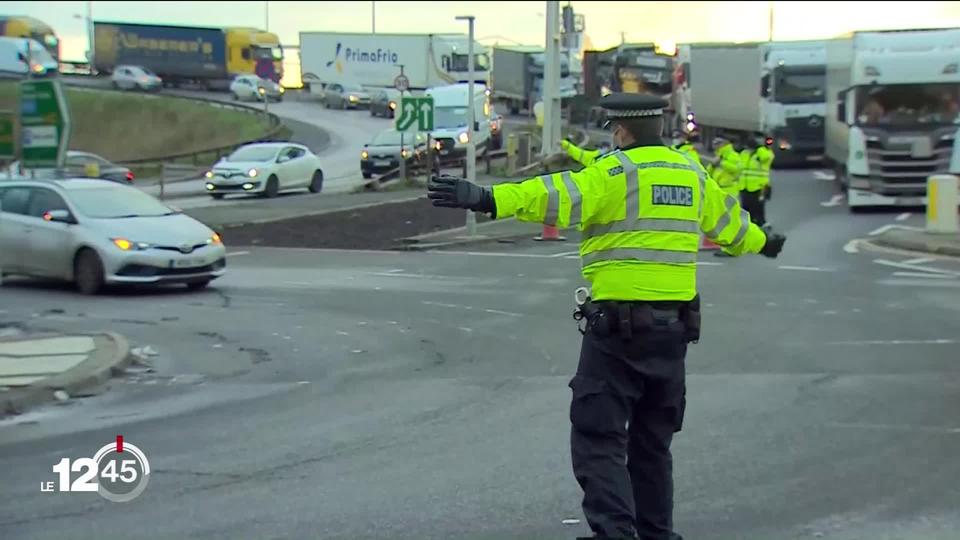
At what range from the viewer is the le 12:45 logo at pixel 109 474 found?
7.33m

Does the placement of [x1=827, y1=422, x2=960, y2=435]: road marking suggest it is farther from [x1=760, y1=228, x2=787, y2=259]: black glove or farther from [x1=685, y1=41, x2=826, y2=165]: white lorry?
[x1=685, y1=41, x2=826, y2=165]: white lorry

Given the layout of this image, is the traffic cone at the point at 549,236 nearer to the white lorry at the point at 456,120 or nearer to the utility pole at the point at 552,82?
the utility pole at the point at 552,82

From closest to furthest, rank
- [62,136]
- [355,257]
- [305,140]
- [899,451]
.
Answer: [899,451], [62,136], [355,257], [305,140]

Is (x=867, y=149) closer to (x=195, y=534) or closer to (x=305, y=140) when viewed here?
(x=195, y=534)

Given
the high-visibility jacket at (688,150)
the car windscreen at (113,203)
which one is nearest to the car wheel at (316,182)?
the high-visibility jacket at (688,150)

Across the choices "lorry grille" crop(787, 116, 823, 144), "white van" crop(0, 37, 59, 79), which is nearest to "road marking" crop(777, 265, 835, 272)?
"lorry grille" crop(787, 116, 823, 144)

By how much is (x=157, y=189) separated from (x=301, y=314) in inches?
1209

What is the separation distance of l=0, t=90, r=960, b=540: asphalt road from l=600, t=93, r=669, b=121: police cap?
6.82ft

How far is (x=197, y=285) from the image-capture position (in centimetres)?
1748

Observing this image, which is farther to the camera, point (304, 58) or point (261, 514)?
point (304, 58)

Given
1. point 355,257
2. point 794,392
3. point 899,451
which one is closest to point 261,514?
point 899,451

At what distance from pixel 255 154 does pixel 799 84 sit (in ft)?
49.9

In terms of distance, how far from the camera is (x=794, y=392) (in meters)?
9.95

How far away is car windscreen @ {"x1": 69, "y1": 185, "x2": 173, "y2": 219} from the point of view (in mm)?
17266
